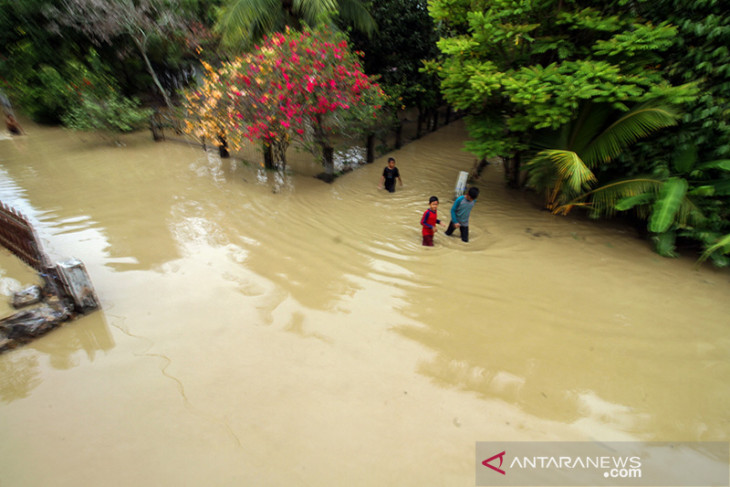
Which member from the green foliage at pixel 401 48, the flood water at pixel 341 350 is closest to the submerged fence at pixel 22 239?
the flood water at pixel 341 350

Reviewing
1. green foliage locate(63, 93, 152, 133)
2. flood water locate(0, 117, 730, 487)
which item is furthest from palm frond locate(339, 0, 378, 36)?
green foliage locate(63, 93, 152, 133)

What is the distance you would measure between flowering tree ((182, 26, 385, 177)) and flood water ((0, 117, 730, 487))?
2.21 m

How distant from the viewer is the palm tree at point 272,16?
846 centimetres

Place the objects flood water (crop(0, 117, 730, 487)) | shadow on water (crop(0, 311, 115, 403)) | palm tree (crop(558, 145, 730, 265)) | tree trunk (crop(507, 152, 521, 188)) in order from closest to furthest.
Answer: flood water (crop(0, 117, 730, 487)), shadow on water (crop(0, 311, 115, 403)), palm tree (crop(558, 145, 730, 265)), tree trunk (crop(507, 152, 521, 188))

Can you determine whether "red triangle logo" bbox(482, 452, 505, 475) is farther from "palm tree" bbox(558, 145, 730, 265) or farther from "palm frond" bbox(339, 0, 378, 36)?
"palm frond" bbox(339, 0, 378, 36)

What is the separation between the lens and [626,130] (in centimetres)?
567

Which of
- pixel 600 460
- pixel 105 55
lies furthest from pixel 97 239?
pixel 105 55

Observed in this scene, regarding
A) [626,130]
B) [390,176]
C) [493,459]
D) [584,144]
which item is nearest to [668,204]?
[626,130]

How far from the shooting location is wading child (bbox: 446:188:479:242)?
5832mm

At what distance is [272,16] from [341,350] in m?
9.65

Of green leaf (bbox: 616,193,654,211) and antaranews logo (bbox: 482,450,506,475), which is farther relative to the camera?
green leaf (bbox: 616,193,654,211)

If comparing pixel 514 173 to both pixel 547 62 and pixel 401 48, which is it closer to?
pixel 547 62

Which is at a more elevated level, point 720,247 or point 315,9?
point 315,9

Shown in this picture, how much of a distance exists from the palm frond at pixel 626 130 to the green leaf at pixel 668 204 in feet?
3.10
